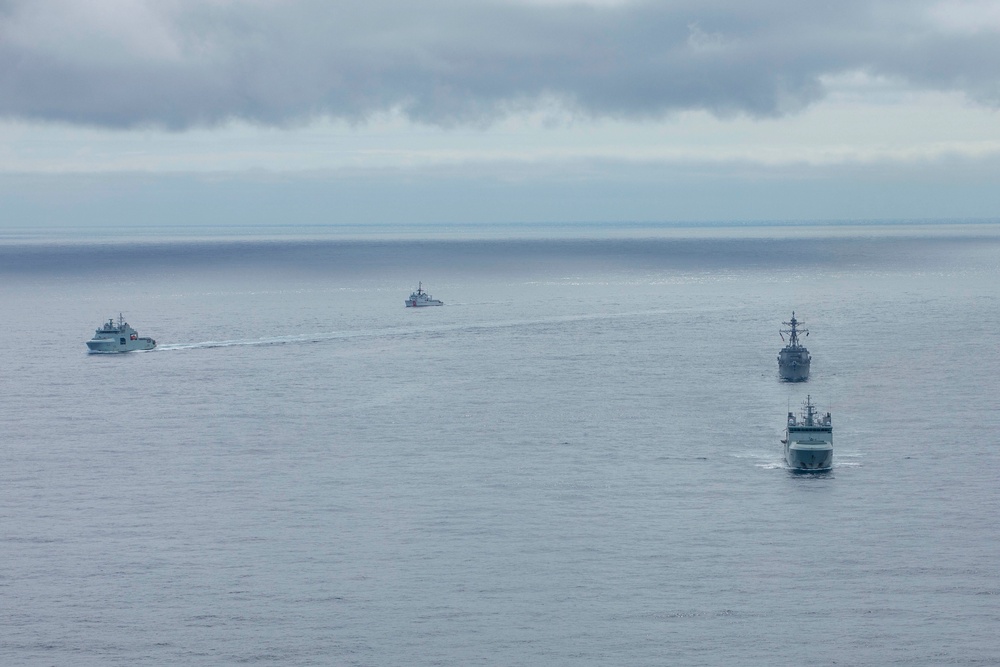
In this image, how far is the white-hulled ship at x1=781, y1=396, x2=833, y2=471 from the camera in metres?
84.8

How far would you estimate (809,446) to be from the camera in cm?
8538

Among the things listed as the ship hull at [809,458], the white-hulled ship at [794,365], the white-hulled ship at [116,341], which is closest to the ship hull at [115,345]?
the white-hulled ship at [116,341]

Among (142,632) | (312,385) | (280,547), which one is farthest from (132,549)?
(312,385)

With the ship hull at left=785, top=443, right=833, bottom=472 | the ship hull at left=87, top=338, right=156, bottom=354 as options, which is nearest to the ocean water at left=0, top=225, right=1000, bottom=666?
the ship hull at left=785, top=443, right=833, bottom=472

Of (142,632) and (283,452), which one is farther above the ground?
(283,452)

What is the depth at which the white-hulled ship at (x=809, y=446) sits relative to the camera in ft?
278

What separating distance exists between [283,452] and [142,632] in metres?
35.1

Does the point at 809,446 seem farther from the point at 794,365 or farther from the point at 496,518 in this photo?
the point at 794,365

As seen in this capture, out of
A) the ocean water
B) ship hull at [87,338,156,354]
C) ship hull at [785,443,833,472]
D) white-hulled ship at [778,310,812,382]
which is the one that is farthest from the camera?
ship hull at [87,338,156,354]

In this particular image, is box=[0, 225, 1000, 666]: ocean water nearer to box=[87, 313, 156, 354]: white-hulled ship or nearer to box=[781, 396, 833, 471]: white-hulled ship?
box=[781, 396, 833, 471]: white-hulled ship

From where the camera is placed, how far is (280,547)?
6800 centimetres

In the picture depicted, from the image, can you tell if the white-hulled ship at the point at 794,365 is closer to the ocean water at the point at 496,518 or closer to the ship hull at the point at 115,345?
the ocean water at the point at 496,518

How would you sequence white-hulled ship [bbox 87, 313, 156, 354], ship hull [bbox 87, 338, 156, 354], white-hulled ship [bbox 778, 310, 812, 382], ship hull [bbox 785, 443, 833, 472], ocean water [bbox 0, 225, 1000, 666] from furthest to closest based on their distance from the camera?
white-hulled ship [bbox 87, 313, 156, 354]
ship hull [bbox 87, 338, 156, 354]
white-hulled ship [bbox 778, 310, 812, 382]
ship hull [bbox 785, 443, 833, 472]
ocean water [bbox 0, 225, 1000, 666]

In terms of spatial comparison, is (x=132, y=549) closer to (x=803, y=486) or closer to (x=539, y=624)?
(x=539, y=624)
